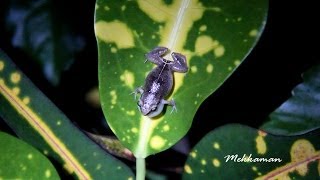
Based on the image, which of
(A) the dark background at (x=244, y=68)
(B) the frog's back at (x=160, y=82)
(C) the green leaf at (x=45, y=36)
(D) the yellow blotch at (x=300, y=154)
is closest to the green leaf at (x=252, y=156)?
(D) the yellow blotch at (x=300, y=154)

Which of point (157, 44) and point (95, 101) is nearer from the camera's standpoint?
point (157, 44)

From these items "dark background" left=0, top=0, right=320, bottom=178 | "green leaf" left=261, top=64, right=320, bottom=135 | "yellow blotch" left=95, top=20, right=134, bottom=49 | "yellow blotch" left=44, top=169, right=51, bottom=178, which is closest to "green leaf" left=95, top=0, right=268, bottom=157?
"yellow blotch" left=95, top=20, right=134, bottom=49

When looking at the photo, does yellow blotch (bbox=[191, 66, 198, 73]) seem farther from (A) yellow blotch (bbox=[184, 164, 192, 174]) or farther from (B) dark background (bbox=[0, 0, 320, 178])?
(B) dark background (bbox=[0, 0, 320, 178])

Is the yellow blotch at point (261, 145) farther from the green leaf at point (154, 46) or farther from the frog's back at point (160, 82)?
the frog's back at point (160, 82)

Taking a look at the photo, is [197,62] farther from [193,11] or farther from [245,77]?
[245,77]

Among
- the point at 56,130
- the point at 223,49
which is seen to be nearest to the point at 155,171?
the point at 56,130

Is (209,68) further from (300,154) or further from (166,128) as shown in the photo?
(300,154)

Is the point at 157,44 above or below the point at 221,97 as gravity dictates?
above
